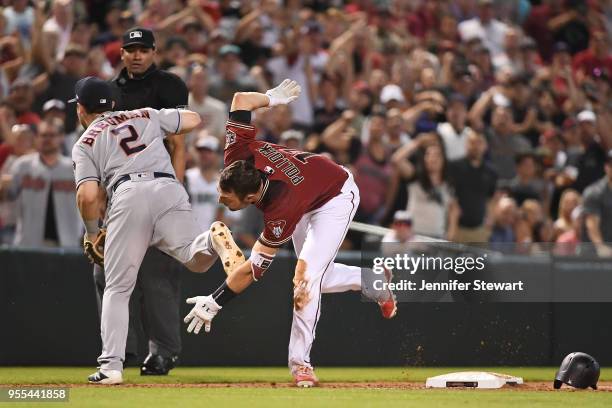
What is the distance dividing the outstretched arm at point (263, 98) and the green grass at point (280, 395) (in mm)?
2031

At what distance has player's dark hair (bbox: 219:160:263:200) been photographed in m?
8.12

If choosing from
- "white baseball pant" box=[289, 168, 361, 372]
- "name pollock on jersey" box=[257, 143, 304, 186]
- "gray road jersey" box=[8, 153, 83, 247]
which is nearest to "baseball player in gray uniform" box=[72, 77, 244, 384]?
"white baseball pant" box=[289, 168, 361, 372]

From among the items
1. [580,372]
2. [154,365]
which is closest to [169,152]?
[154,365]

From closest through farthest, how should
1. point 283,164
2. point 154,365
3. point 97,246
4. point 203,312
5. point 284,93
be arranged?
point 203,312
point 283,164
point 97,246
point 284,93
point 154,365

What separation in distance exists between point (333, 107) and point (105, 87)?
6960 millimetres

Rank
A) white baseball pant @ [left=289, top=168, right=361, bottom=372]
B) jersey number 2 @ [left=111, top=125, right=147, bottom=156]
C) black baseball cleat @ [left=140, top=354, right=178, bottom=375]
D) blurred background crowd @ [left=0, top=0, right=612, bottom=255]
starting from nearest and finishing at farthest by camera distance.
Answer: white baseball pant @ [left=289, top=168, right=361, bottom=372] < jersey number 2 @ [left=111, top=125, right=147, bottom=156] < black baseball cleat @ [left=140, top=354, right=178, bottom=375] < blurred background crowd @ [left=0, top=0, right=612, bottom=255]

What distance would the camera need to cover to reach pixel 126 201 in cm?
876

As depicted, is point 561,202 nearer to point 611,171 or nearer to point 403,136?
point 611,171

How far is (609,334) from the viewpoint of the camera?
37.6 ft

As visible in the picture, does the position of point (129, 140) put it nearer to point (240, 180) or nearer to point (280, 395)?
point (240, 180)

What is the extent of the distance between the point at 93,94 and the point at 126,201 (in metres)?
0.81

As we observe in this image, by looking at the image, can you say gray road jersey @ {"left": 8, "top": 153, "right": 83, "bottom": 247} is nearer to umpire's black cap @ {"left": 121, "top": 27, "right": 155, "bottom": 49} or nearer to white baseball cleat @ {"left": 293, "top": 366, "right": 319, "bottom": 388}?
umpire's black cap @ {"left": 121, "top": 27, "right": 155, "bottom": 49}

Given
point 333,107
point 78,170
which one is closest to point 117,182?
point 78,170

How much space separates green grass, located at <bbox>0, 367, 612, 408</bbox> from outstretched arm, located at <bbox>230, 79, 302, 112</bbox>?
80.0 inches
